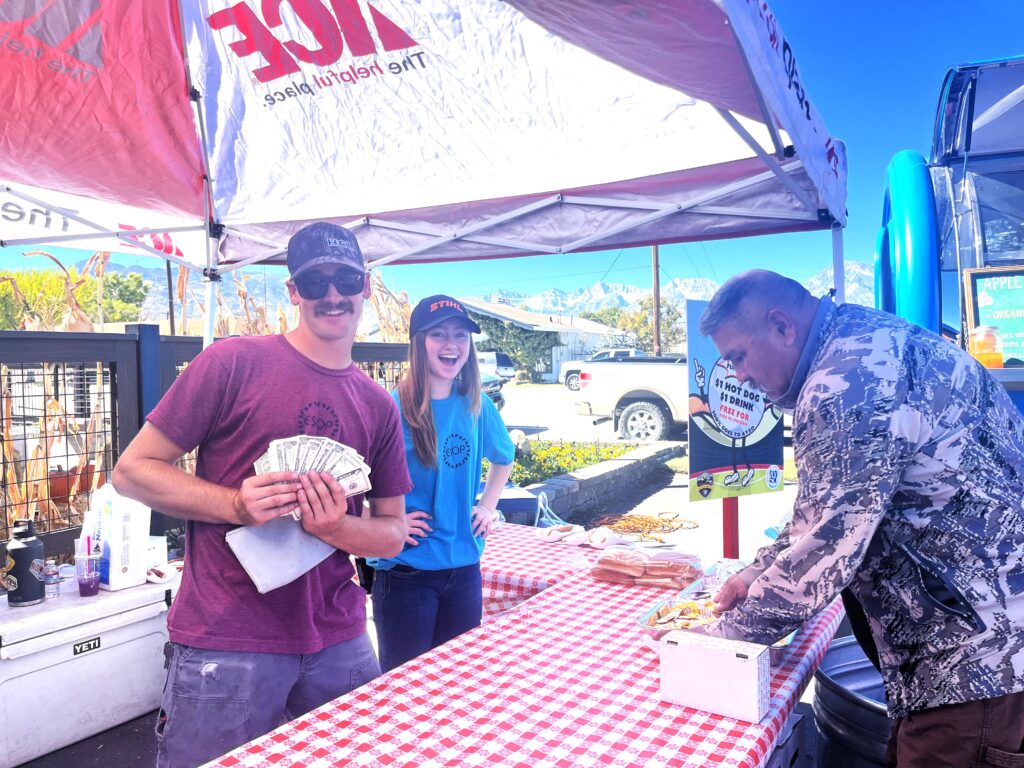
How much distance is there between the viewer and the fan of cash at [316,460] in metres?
1.62

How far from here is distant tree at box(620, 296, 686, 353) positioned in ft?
218

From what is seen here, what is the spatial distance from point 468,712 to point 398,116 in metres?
2.89

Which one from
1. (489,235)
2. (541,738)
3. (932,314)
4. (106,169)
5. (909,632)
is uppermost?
(106,169)

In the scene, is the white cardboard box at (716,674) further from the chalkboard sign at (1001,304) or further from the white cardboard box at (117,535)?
the white cardboard box at (117,535)

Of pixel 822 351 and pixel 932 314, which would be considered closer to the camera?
pixel 822 351

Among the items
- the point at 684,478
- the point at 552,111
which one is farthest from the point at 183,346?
the point at 684,478

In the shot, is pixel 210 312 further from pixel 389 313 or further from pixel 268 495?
pixel 389 313

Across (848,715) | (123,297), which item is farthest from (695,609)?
(123,297)

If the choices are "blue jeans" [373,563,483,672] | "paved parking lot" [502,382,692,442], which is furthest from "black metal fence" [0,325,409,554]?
"paved parking lot" [502,382,692,442]

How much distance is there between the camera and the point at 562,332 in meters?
59.9

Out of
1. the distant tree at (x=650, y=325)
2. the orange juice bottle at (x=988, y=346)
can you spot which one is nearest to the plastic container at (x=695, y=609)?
the orange juice bottle at (x=988, y=346)

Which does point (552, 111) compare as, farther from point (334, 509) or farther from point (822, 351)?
point (334, 509)

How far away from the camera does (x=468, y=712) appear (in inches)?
69.6

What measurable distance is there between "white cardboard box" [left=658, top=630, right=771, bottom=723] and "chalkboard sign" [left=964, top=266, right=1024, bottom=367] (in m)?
2.48
